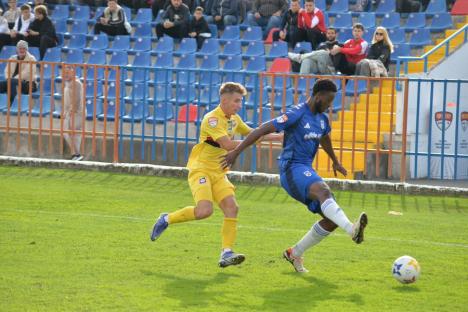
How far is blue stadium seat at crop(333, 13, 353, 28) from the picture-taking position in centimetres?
2258

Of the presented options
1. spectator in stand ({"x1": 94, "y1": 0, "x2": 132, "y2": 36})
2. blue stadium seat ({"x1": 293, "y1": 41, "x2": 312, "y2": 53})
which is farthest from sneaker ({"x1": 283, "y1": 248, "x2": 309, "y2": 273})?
spectator in stand ({"x1": 94, "y1": 0, "x2": 132, "y2": 36})

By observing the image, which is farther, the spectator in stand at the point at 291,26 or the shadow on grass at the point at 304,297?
the spectator in stand at the point at 291,26

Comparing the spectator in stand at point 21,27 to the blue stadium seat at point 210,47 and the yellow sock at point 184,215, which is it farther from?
the yellow sock at point 184,215

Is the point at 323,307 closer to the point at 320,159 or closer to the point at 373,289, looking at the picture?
the point at 373,289

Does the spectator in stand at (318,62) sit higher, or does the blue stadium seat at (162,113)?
the spectator in stand at (318,62)

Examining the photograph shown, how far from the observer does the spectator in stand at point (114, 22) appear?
80.1ft

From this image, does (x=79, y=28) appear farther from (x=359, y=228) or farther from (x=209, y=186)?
(x=359, y=228)

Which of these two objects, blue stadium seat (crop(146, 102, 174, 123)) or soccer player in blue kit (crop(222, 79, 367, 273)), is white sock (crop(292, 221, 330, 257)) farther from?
blue stadium seat (crop(146, 102, 174, 123))

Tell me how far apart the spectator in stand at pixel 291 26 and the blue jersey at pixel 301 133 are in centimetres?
1133

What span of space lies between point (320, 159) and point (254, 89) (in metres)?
1.49

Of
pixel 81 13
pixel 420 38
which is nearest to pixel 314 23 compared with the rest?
pixel 420 38

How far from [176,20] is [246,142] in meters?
13.9

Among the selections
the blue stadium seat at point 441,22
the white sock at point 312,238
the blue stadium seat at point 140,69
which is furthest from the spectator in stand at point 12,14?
the white sock at point 312,238

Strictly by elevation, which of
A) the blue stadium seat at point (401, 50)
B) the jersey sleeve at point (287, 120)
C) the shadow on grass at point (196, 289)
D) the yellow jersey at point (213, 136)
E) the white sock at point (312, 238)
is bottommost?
the shadow on grass at point (196, 289)
